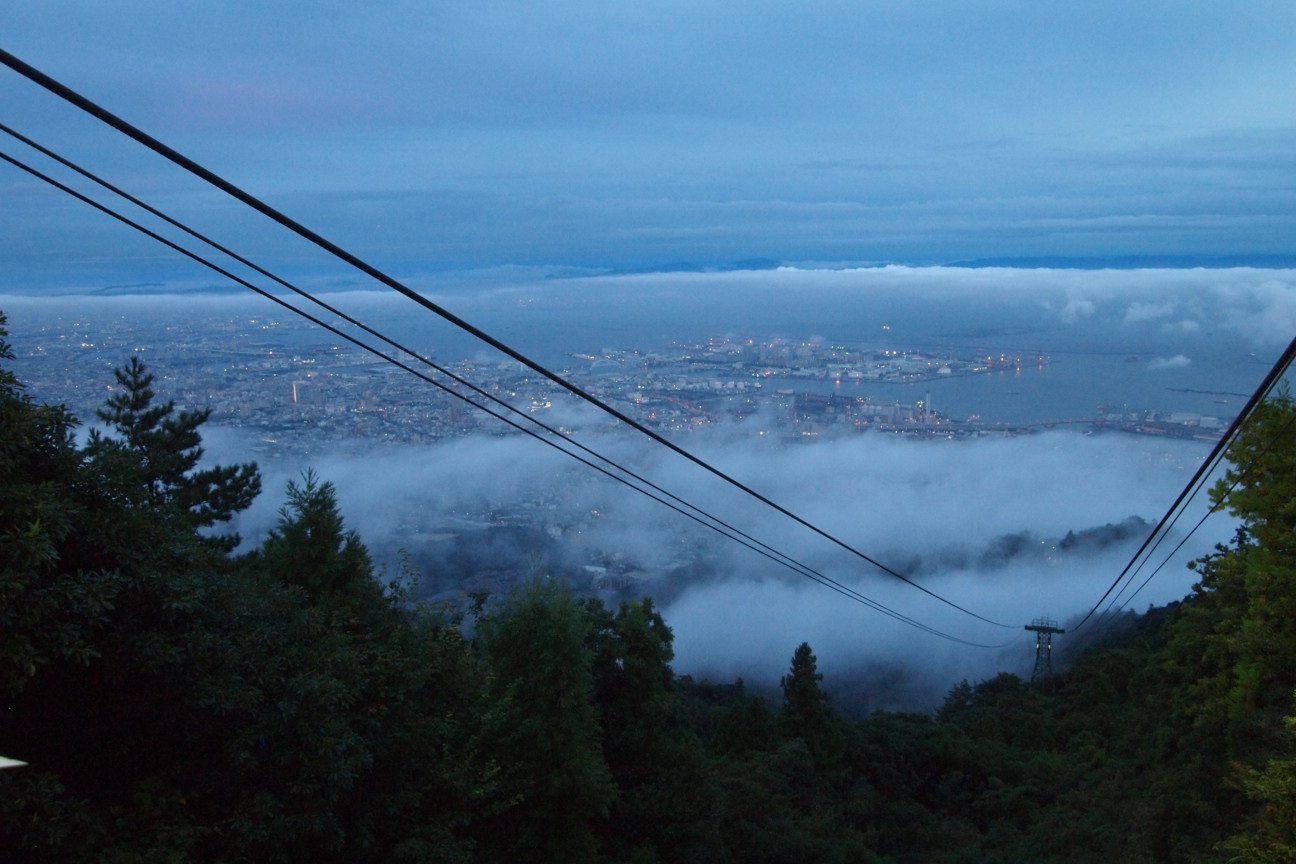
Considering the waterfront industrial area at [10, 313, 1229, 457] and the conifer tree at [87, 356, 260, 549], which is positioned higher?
the waterfront industrial area at [10, 313, 1229, 457]

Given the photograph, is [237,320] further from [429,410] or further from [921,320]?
[921,320]

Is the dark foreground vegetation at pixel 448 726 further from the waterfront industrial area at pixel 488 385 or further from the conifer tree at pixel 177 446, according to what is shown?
the waterfront industrial area at pixel 488 385

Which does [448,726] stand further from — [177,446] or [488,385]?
[488,385]

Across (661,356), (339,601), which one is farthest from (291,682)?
(661,356)

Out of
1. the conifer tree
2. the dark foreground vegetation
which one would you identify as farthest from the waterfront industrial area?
the dark foreground vegetation

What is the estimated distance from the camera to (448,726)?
8102 millimetres

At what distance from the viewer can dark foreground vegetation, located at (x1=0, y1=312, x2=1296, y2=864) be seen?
498 cm

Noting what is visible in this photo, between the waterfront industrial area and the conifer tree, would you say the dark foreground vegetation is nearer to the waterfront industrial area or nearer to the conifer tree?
the conifer tree

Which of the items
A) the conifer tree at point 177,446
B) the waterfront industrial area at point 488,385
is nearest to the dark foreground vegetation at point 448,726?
the conifer tree at point 177,446

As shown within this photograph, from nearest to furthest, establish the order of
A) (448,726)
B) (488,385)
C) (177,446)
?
(448,726)
(177,446)
(488,385)

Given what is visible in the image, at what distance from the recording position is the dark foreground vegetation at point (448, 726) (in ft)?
16.4

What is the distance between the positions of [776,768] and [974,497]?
75423mm

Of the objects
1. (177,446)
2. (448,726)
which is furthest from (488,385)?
(448,726)

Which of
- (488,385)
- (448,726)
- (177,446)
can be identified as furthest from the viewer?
(488,385)
